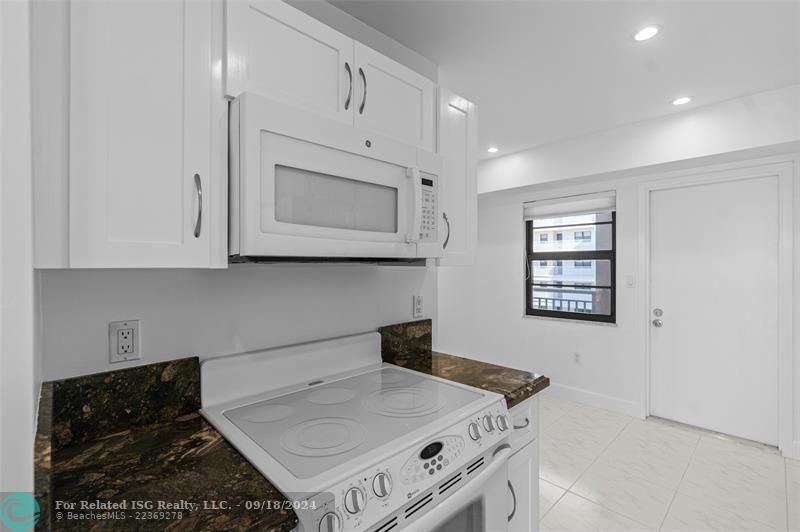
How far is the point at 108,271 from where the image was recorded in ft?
3.67

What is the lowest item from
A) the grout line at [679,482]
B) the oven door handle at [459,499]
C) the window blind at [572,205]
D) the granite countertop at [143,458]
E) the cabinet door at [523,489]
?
the grout line at [679,482]

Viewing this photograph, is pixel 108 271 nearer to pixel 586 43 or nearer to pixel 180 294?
pixel 180 294

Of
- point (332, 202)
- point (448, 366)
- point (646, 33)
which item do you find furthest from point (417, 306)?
point (646, 33)

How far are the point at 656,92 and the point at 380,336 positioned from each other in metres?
2.40

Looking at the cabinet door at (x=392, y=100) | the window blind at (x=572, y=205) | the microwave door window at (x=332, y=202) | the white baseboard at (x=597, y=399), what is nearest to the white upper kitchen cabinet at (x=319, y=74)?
the cabinet door at (x=392, y=100)

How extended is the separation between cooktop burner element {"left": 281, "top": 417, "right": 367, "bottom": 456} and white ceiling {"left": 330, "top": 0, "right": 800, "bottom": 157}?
1.71m

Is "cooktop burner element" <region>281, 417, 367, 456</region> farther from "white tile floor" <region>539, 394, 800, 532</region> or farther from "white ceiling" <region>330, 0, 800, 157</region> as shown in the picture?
"white ceiling" <region>330, 0, 800, 157</region>

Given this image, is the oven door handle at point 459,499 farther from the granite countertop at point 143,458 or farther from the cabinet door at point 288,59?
the cabinet door at point 288,59

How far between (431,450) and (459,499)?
0.17 m

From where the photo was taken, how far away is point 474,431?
1.20m

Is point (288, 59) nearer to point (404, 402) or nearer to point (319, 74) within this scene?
point (319, 74)

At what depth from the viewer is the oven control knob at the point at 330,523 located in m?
0.80

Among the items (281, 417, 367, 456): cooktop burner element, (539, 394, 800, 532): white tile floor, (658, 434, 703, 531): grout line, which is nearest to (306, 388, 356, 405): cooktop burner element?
(281, 417, 367, 456): cooktop burner element

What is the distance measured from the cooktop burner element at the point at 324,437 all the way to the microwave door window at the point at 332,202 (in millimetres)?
612
